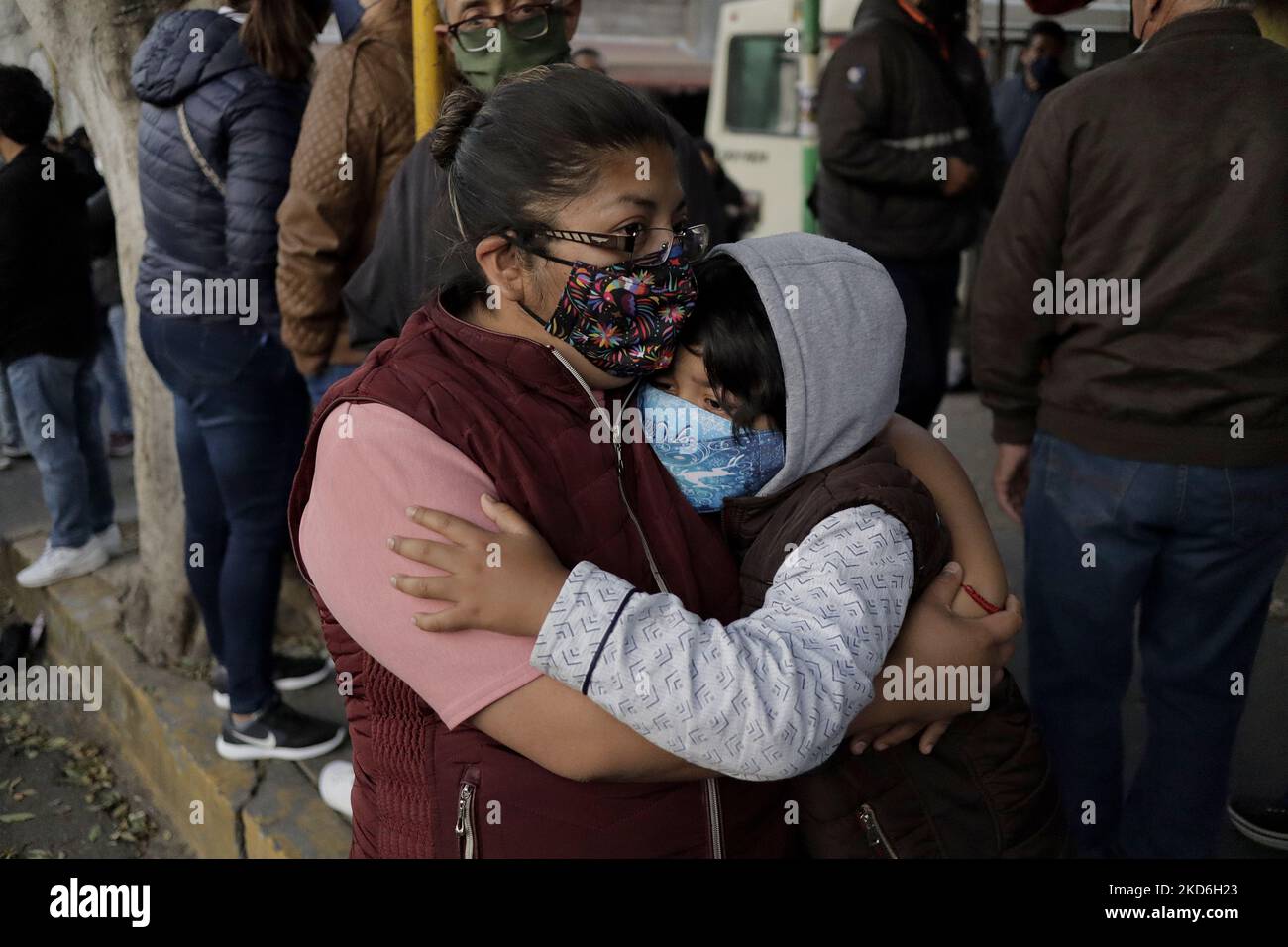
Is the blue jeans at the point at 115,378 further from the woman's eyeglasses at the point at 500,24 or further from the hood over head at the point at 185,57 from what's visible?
the woman's eyeglasses at the point at 500,24

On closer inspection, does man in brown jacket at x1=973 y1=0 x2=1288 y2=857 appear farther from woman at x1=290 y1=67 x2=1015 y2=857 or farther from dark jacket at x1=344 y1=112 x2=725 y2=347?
woman at x1=290 y1=67 x2=1015 y2=857

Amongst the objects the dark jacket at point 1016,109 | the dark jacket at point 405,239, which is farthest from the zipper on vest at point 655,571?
the dark jacket at point 1016,109

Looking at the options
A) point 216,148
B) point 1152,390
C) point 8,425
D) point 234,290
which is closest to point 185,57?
point 216,148

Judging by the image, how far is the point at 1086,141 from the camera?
8.17ft

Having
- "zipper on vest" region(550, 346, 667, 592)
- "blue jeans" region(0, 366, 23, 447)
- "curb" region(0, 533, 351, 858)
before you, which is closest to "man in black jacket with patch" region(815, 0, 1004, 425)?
"curb" region(0, 533, 351, 858)

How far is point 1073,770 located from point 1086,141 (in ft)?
4.81

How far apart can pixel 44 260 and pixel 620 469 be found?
4.05m

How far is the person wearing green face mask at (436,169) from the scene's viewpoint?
261 cm

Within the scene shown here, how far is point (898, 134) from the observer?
14.3 feet

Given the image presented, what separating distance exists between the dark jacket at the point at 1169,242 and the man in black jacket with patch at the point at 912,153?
5.59ft

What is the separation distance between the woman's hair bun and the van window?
998cm

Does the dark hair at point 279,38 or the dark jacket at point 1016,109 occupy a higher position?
the dark hair at point 279,38

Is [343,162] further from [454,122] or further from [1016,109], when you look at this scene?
[1016,109]

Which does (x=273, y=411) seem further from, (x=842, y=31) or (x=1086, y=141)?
(x=842, y=31)
